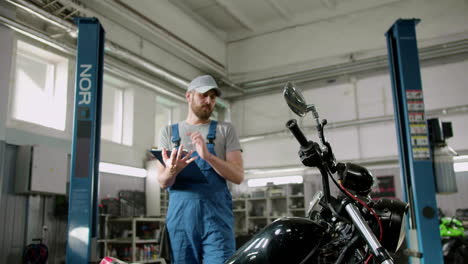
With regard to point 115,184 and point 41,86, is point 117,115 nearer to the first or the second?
point 115,184

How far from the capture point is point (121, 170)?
8203mm

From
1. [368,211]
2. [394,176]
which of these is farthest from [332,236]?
[394,176]

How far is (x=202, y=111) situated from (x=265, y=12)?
7908mm

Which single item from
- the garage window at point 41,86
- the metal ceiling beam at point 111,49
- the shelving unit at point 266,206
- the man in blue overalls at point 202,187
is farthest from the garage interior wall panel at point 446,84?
the man in blue overalls at point 202,187

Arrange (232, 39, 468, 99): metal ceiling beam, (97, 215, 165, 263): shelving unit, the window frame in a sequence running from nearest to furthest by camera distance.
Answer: (97, 215, 165, 263): shelving unit
(232, 39, 468, 99): metal ceiling beam
the window frame

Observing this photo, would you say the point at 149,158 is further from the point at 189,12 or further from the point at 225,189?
the point at 225,189

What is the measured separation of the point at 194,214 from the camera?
214 centimetres

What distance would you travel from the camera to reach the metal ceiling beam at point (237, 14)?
354 inches

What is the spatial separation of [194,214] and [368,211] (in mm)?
1069

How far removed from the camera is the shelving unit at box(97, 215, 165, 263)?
7.25 metres

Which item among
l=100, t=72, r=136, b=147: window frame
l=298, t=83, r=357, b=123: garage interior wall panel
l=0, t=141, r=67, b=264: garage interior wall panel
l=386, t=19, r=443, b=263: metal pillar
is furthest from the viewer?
l=298, t=83, r=357, b=123: garage interior wall panel

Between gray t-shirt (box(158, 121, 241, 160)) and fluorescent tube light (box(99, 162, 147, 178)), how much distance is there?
5.61 m

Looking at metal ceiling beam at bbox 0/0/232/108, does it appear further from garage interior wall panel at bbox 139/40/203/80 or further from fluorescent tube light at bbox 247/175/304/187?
fluorescent tube light at bbox 247/175/304/187

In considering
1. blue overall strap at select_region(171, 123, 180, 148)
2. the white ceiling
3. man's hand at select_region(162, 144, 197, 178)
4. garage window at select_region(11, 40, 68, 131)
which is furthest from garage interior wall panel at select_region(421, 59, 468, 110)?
man's hand at select_region(162, 144, 197, 178)
